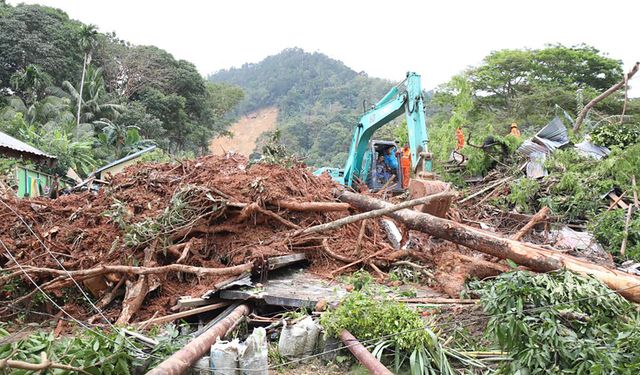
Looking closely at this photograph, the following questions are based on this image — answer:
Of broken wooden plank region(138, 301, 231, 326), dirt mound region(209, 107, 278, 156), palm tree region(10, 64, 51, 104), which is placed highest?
palm tree region(10, 64, 51, 104)

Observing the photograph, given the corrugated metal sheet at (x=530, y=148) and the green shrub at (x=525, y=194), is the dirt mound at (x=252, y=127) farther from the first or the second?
the green shrub at (x=525, y=194)

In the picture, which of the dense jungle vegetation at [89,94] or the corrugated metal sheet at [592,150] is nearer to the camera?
the corrugated metal sheet at [592,150]

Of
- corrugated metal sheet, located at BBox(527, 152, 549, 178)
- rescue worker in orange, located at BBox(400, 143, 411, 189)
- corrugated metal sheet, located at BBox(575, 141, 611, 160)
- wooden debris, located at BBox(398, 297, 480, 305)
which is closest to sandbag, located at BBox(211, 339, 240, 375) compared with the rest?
wooden debris, located at BBox(398, 297, 480, 305)

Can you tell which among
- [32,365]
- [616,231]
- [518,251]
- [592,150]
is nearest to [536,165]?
[592,150]

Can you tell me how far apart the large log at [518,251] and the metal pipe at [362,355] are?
2.07 m

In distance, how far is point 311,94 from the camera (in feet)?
265

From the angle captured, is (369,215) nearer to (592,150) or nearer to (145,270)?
(145,270)

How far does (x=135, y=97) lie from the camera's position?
34.3 metres

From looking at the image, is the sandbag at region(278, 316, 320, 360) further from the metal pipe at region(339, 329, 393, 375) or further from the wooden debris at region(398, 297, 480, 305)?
the wooden debris at region(398, 297, 480, 305)

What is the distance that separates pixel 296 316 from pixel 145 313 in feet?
5.74

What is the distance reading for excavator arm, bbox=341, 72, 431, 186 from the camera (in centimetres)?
856

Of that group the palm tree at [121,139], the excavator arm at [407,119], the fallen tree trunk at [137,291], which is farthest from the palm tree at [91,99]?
the fallen tree trunk at [137,291]

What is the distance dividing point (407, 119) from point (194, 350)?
21.9 ft

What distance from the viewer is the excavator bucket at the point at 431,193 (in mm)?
6281
